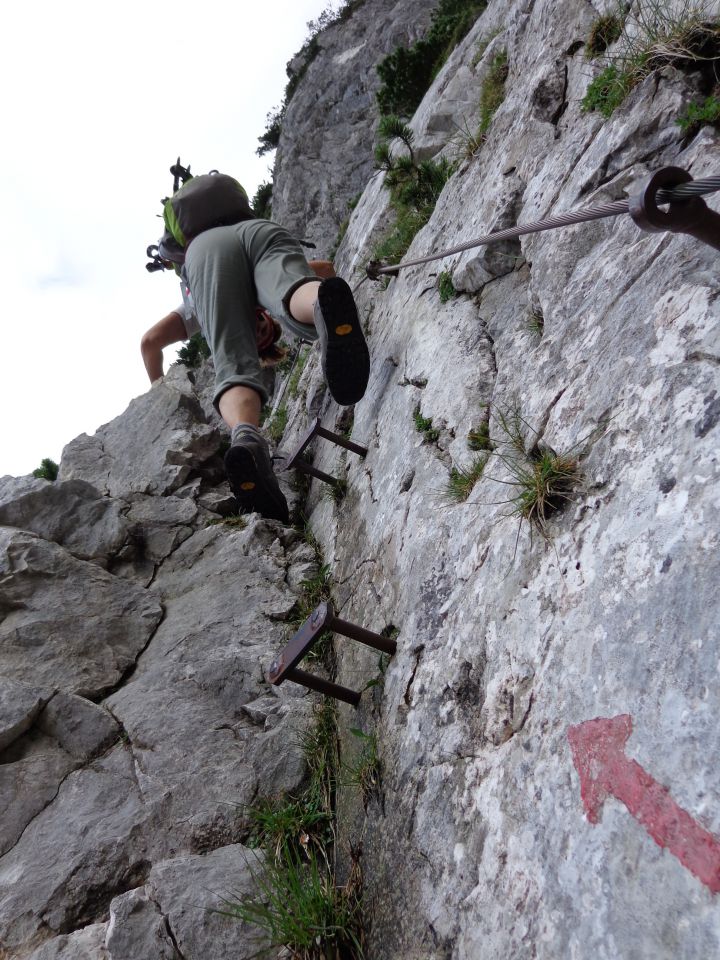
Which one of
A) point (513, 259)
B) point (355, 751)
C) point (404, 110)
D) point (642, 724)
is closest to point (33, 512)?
point (355, 751)

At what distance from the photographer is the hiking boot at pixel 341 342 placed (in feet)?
14.0

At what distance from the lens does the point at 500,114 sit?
526 centimetres

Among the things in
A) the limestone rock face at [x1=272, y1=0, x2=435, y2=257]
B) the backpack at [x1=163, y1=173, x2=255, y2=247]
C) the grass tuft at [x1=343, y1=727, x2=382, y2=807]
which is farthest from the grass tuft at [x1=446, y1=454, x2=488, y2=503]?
the limestone rock face at [x1=272, y1=0, x2=435, y2=257]

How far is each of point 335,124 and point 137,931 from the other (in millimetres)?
17464

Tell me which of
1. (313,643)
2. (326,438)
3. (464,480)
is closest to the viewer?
(464,480)

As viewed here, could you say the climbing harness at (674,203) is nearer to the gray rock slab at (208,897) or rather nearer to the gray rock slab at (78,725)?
the gray rock slab at (208,897)

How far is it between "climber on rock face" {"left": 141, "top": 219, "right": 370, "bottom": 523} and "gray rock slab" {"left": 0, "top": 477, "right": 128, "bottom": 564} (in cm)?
132

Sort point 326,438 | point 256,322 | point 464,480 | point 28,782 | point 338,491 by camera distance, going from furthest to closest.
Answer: point 256,322 < point 326,438 < point 338,491 < point 28,782 < point 464,480

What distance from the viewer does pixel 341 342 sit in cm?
449

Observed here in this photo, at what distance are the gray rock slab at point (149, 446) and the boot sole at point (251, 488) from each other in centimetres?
118

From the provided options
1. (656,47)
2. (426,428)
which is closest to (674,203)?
(656,47)

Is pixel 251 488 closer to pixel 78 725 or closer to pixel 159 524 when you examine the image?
pixel 159 524

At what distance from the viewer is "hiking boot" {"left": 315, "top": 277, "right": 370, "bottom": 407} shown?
4281 millimetres

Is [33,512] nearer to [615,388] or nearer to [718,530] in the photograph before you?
[615,388]
